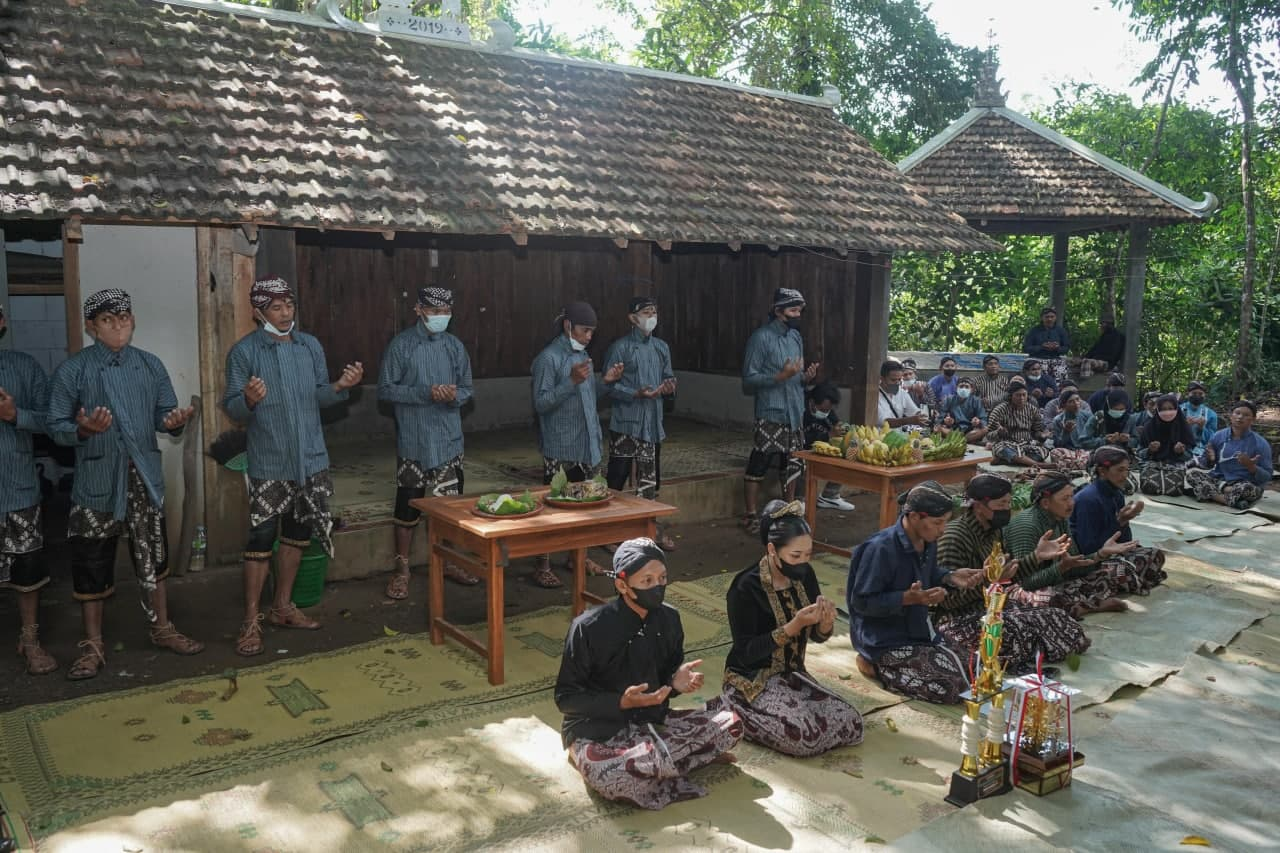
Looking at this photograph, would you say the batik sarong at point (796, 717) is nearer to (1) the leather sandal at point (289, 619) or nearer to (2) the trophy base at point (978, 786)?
(2) the trophy base at point (978, 786)

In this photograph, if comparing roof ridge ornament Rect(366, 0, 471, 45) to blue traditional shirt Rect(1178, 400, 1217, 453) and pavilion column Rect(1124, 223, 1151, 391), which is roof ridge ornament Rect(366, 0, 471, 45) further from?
pavilion column Rect(1124, 223, 1151, 391)

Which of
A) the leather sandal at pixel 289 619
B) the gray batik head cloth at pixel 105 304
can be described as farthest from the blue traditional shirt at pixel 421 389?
the gray batik head cloth at pixel 105 304

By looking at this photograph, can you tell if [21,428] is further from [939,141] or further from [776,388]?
[939,141]

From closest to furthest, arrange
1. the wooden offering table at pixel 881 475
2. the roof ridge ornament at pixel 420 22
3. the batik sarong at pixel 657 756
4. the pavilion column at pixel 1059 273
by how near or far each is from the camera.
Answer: the batik sarong at pixel 657 756 < the wooden offering table at pixel 881 475 < the roof ridge ornament at pixel 420 22 < the pavilion column at pixel 1059 273

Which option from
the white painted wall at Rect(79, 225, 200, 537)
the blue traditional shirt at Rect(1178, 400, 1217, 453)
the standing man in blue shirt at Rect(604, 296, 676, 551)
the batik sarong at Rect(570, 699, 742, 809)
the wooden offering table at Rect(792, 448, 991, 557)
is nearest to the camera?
the batik sarong at Rect(570, 699, 742, 809)

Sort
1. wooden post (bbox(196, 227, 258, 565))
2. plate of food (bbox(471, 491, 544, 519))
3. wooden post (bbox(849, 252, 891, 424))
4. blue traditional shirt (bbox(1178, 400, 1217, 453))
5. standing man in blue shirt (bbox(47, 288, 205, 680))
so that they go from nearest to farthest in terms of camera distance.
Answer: standing man in blue shirt (bbox(47, 288, 205, 680)) < plate of food (bbox(471, 491, 544, 519)) < wooden post (bbox(196, 227, 258, 565)) < wooden post (bbox(849, 252, 891, 424)) < blue traditional shirt (bbox(1178, 400, 1217, 453))

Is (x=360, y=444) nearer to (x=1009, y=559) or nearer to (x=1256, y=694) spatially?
(x=1009, y=559)

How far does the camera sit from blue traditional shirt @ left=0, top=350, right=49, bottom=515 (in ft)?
19.6

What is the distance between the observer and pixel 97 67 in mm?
7742

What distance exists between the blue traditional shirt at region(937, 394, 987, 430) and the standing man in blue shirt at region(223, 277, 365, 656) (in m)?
8.72

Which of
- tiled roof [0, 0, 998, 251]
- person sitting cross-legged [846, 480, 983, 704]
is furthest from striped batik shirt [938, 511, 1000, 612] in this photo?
tiled roof [0, 0, 998, 251]

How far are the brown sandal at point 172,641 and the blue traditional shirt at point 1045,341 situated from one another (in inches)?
521

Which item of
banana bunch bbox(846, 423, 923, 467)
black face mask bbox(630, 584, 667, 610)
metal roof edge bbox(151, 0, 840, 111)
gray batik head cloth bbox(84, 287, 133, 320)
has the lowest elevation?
black face mask bbox(630, 584, 667, 610)

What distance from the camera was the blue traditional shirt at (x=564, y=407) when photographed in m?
8.13
